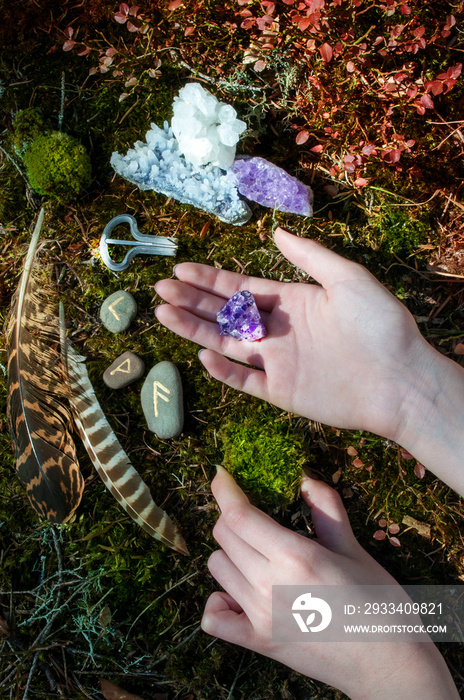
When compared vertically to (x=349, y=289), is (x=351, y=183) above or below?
above

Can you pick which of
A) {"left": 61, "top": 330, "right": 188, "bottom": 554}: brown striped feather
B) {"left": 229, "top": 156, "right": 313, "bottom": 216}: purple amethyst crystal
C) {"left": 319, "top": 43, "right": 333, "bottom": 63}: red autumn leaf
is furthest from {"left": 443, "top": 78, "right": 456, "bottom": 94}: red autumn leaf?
{"left": 61, "top": 330, "right": 188, "bottom": 554}: brown striped feather

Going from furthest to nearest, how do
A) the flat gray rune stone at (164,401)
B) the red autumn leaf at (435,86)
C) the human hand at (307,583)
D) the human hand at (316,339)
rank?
the flat gray rune stone at (164,401)
the red autumn leaf at (435,86)
the human hand at (316,339)
the human hand at (307,583)

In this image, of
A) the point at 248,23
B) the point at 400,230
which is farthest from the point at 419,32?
the point at 400,230

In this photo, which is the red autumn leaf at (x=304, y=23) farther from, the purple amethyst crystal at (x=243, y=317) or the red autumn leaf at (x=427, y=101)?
the purple amethyst crystal at (x=243, y=317)

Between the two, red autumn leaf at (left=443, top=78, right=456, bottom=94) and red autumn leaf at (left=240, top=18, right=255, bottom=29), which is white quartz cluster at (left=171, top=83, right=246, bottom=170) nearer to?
red autumn leaf at (left=240, top=18, right=255, bottom=29)

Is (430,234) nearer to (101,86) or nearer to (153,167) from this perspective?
(153,167)

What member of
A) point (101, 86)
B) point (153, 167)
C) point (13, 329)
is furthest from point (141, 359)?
point (101, 86)

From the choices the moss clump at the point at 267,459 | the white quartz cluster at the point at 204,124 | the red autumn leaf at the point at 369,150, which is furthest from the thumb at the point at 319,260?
the moss clump at the point at 267,459

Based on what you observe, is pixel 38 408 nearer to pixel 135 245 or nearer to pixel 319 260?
pixel 135 245
